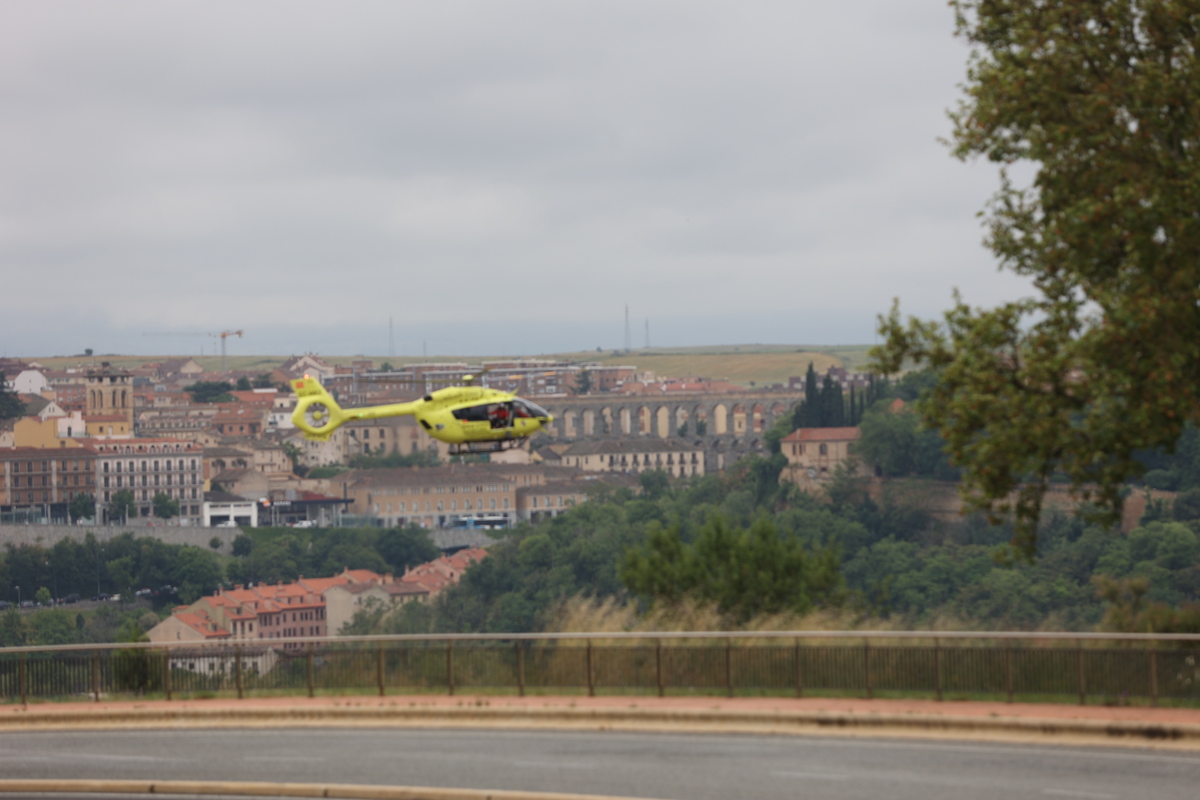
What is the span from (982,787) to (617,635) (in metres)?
6.58

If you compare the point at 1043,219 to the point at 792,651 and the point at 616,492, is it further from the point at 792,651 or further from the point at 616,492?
the point at 616,492

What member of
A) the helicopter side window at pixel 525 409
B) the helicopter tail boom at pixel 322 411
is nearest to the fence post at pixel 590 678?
the helicopter side window at pixel 525 409

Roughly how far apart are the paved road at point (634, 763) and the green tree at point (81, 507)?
599 ft

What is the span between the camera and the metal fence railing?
19984 millimetres

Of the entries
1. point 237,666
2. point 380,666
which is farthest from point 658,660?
point 237,666

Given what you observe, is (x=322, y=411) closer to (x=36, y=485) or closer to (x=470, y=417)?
(x=470, y=417)

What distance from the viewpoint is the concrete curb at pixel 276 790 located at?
53.4ft

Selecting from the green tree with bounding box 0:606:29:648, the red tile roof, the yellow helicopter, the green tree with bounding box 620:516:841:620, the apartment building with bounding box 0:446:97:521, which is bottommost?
the green tree with bounding box 0:606:29:648

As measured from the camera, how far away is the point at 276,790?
1728 centimetres

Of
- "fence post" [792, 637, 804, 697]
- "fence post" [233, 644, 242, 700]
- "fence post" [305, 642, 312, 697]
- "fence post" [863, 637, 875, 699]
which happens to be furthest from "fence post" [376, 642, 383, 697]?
"fence post" [863, 637, 875, 699]

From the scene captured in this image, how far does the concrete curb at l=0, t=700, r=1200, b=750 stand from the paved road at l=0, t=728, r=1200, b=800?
44 cm

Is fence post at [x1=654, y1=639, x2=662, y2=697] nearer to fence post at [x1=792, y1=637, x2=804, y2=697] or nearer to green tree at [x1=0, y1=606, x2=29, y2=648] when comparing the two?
fence post at [x1=792, y1=637, x2=804, y2=697]

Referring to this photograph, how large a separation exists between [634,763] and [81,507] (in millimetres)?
189049

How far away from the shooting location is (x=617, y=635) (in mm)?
21562
